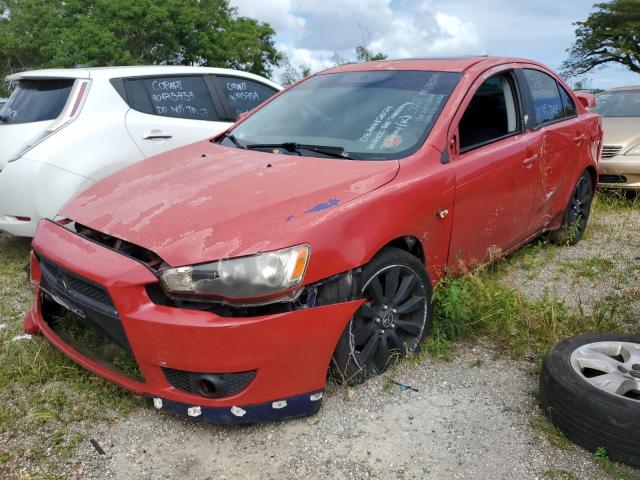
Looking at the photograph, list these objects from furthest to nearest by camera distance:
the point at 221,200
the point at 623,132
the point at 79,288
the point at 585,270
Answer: the point at 623,132
the point at 585,270
the point at 221,200
the point at 79,288

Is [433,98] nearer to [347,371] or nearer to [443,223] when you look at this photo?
[443,223]

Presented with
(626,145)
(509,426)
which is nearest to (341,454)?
(509,426)

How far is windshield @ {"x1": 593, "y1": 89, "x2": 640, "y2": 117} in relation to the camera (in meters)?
8.08

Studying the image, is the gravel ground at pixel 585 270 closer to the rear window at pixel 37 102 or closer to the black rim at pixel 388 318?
the black rim at pixel 388 318

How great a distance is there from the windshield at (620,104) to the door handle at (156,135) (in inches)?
235

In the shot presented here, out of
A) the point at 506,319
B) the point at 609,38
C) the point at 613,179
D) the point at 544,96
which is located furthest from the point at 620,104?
the point at 609,38

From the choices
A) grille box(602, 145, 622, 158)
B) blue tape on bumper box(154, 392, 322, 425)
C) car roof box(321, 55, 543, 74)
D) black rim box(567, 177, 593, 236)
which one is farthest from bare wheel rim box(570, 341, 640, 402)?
grille box(602, 145, 622, 158)

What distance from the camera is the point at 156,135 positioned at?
5008 millimetres

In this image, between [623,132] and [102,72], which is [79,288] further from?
[623,132]

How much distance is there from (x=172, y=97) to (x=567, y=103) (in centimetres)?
343

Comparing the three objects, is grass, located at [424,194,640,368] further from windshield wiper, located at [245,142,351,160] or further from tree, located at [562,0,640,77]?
tree, located at [562,0,640,77]

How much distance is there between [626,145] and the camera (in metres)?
6.87

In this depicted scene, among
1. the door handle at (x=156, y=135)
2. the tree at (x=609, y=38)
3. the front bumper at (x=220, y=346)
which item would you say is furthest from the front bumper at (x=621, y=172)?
the tree at (x=609, y=38)

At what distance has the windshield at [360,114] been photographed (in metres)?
3.21
